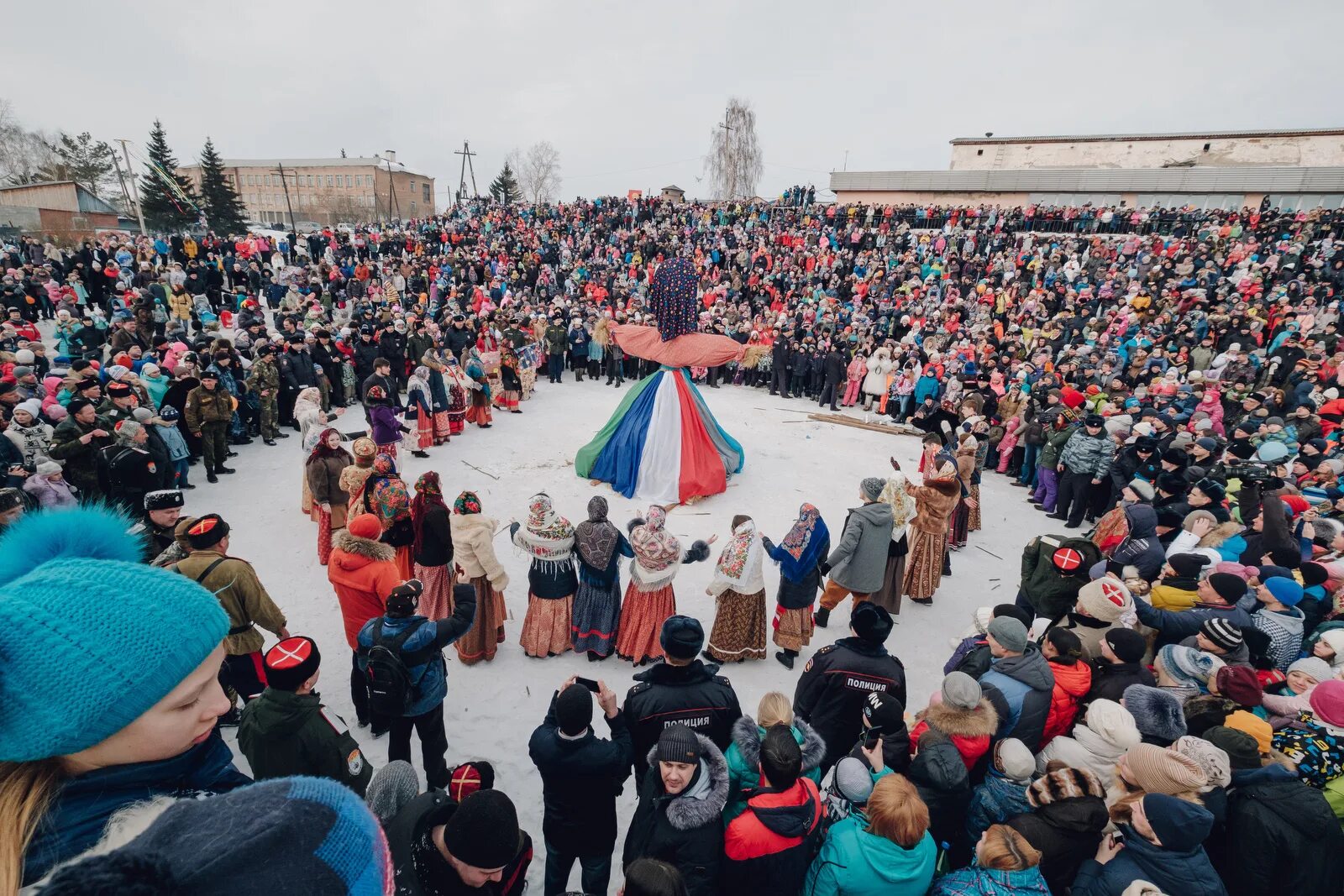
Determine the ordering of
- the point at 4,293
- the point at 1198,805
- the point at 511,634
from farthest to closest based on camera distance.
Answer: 1. the point at 4,293
2. the point at 511,634
3. the point at 1198,805

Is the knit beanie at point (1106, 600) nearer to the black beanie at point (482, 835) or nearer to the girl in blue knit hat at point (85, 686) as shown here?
the black beanie at point (482, 835)

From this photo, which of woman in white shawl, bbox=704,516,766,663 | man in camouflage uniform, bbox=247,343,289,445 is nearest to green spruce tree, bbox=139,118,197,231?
man in camouflage uniform, bbox=247,343,289,445

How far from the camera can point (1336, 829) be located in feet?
8.53

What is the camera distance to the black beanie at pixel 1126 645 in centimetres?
353

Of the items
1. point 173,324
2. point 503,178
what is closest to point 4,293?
point 173,324

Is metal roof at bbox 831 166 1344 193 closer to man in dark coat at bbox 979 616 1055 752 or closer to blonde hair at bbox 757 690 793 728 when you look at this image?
man in dark coat at bbox 979 616 1055 752

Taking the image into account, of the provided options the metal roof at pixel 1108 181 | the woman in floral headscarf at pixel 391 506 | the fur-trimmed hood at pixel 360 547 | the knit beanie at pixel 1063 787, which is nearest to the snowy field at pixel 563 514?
the woman in floral headscarf at pixel 391 506

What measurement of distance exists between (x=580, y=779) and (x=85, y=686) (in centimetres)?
226

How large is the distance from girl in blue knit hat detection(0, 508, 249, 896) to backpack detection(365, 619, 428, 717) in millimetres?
2288

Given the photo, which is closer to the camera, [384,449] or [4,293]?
[384,449]

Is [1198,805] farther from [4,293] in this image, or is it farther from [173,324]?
[4,293]

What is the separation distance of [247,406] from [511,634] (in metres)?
7.59

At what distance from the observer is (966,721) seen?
3.00 metres

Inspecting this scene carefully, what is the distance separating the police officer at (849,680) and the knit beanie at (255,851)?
3106 mm
